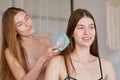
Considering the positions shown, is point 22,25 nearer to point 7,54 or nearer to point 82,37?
point 7,54

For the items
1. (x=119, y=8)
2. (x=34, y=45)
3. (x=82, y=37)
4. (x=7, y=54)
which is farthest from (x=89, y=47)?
(x=119, y=8)

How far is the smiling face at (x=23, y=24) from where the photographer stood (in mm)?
1607

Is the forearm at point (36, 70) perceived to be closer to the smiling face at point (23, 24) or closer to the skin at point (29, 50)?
the skin at point (29, 50)

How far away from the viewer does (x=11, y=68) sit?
1616mm

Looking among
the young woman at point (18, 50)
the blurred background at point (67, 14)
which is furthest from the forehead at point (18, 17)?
the blurred background at point (67, 14)

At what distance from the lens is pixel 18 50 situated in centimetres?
163

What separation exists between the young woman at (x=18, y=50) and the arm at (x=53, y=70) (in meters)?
0.04

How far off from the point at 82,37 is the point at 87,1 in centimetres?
229

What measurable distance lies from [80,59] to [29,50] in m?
0.38

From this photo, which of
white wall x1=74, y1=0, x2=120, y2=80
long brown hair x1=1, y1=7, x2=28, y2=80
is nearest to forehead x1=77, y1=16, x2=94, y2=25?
long brown hair x1=1, y1=7, x2=28, y2=80

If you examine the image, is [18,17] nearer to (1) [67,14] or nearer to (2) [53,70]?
(2) [53,70]

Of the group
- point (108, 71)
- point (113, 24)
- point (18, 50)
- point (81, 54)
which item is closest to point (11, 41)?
point (18, 50)

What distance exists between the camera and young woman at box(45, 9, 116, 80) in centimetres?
147

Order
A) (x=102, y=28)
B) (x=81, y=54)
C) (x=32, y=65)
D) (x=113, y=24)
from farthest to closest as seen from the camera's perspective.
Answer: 1. (x=102, y=28)
2. (x=113, y=24)
3. (x=32, y=65)
4. (x=81, y=54)
